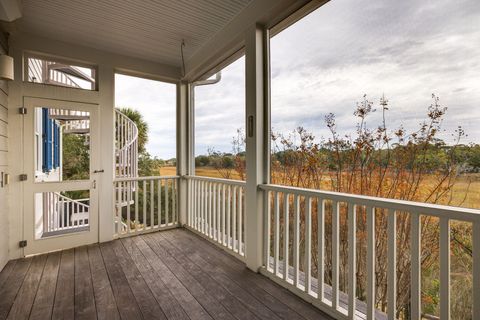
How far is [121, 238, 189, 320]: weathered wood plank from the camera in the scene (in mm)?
1960

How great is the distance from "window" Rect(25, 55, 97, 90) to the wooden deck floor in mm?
2185

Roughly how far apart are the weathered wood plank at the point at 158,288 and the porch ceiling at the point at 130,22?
2.72 m

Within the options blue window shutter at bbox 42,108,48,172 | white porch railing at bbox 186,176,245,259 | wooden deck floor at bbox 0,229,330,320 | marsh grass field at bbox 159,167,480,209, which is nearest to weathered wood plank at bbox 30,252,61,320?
wooden deck floor at bbox 0,229,330,320

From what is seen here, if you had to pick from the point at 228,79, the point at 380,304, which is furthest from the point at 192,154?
the point at 380,304

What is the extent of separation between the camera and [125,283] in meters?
2.41

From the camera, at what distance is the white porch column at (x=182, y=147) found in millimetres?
4297

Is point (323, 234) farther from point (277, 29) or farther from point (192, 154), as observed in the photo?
point (192, 154)

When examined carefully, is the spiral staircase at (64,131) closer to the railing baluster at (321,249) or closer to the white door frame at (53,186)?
A: the white door frame at (53,186)

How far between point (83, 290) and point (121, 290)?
0.35m

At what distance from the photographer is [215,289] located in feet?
7.55

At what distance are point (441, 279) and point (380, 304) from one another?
0.65 metres

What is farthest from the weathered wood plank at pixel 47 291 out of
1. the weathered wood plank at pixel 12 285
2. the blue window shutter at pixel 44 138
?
the blue window shutter at pixel 44 138

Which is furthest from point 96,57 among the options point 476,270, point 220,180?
point 476,270

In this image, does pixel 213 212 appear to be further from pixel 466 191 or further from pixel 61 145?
pixel 466 191
